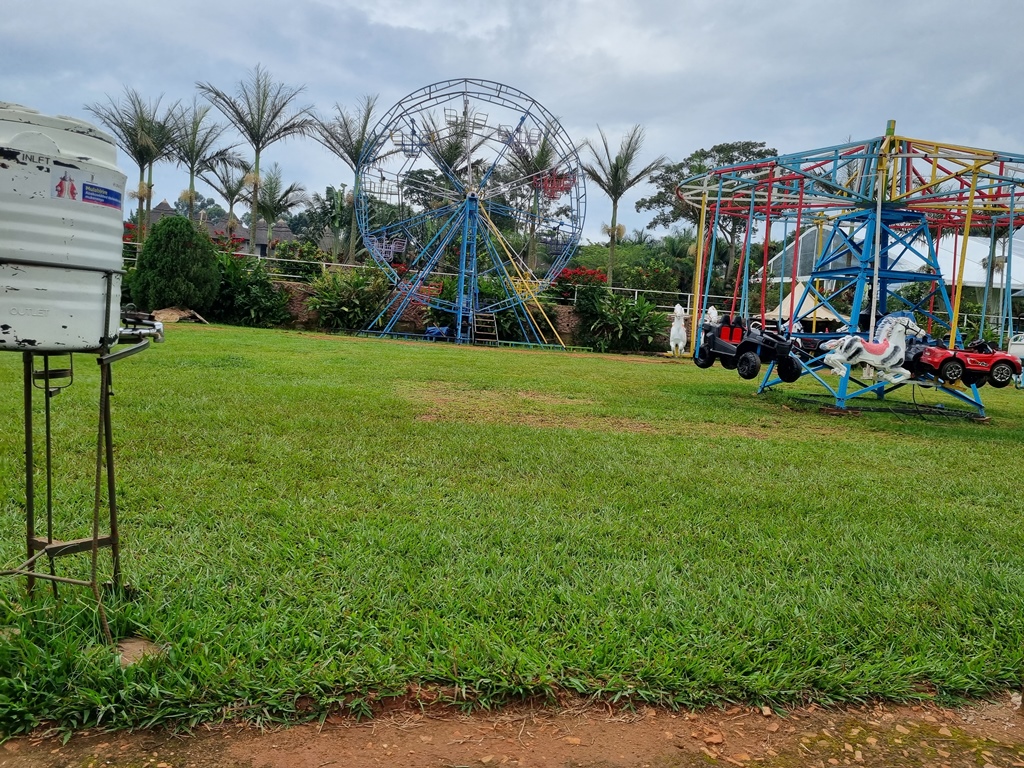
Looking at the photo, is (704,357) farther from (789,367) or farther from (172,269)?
(172,269)

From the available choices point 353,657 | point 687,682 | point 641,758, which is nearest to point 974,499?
point 687,682

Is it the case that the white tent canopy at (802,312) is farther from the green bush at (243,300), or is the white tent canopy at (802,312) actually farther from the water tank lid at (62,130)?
the green bush at (243,300)

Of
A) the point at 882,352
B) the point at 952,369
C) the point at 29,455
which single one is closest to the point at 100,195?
the point at 29,455

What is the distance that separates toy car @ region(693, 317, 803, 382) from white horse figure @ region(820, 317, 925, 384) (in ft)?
1.70

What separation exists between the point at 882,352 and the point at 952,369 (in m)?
0.74

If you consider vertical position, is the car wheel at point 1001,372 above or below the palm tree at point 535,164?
below

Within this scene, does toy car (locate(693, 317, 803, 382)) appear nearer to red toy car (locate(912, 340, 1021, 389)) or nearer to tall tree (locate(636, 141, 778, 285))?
red toy car (locate(912, 340, 1021, 389))

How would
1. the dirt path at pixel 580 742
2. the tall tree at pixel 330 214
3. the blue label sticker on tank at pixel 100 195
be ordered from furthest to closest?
the tall tree at pixel 330 214 < the blue label sticker on tank at pixel 100 195 < the dirt path at pixel 580 742

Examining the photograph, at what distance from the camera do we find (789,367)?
9477mm

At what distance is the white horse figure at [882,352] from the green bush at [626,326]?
13.2 meters

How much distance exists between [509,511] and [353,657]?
5.67 ft

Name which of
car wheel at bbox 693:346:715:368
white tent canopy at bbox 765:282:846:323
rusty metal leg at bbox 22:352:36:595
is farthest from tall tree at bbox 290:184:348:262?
rusty metal leg at bbox 22:352:36:595

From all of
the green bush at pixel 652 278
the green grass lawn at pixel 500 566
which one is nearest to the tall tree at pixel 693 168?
the green bush at pixel 652 278

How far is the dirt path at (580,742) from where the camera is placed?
2033 millimetres
